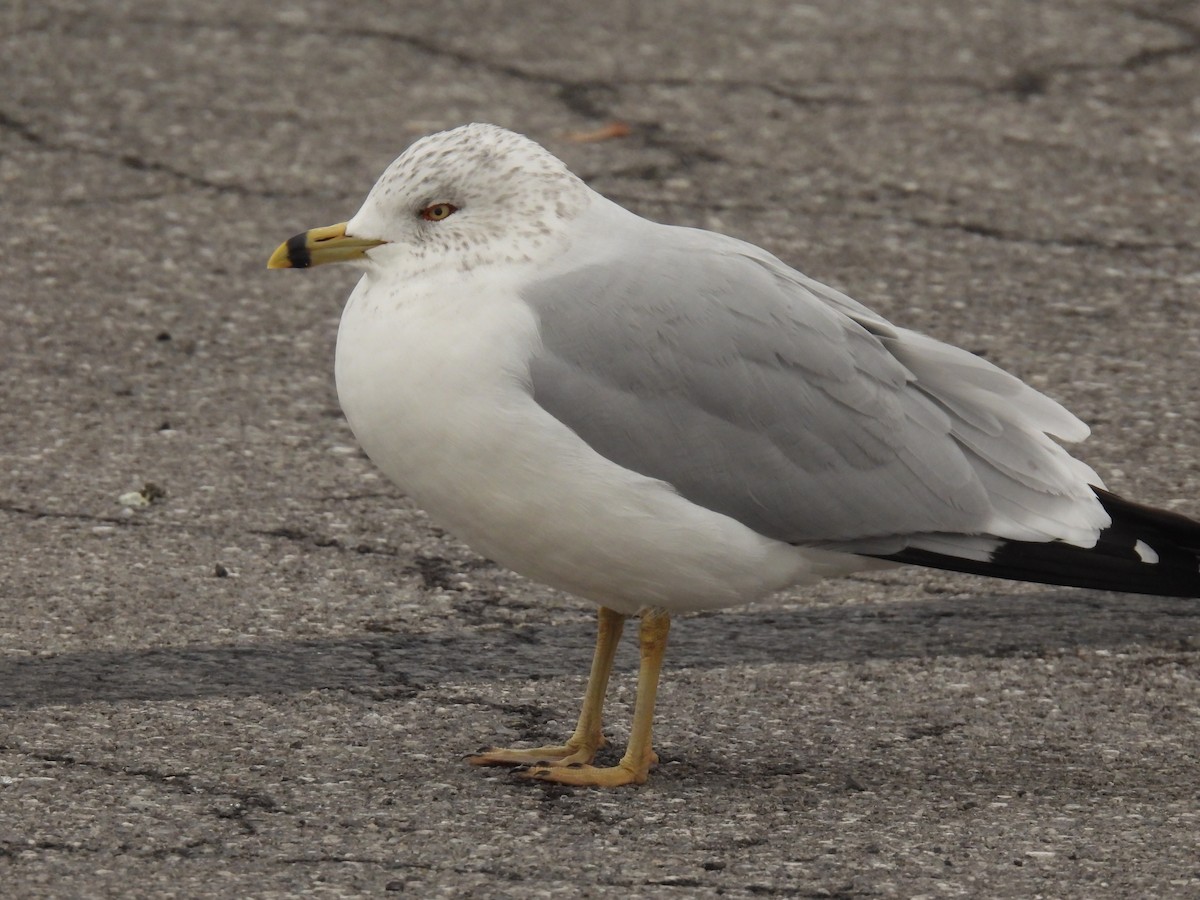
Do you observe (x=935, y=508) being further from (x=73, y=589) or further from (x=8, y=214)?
(x=8, y=214)

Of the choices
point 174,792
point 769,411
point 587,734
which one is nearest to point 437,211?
point 769,411

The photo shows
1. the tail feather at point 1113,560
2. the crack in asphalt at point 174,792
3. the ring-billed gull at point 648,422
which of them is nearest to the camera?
the crack in asphalt at point 174,792

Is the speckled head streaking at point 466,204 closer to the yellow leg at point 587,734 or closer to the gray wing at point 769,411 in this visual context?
the gray wing at point 769,411

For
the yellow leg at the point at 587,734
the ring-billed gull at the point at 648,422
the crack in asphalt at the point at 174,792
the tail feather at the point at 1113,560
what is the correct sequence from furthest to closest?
1. the yellow leg at the point at 587,734
2. the tail feather at the point at 1113,560
3. the ring-billed gull at the point at 648,422
4. the crack in asphalt at the point at 174,792

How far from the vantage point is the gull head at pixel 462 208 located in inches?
135

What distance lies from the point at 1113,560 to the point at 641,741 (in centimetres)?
91

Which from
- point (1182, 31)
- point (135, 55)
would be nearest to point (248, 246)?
point (135, 55)

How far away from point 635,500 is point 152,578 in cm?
151

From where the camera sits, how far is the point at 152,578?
4.32 meters

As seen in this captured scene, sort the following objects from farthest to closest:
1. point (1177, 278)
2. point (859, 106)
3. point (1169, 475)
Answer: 1. point (859, 106)
2. point (1177, 278)
3. point (1169, 475)

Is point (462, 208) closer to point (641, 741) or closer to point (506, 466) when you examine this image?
point (506, 466)

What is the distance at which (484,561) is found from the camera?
14.9ft

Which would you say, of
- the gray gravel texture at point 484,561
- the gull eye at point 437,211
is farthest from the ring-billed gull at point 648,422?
the gray gravel texture at point 484,561

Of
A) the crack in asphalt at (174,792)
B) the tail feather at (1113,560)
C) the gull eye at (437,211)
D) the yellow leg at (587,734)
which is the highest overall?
the gull eye at (437,211)
